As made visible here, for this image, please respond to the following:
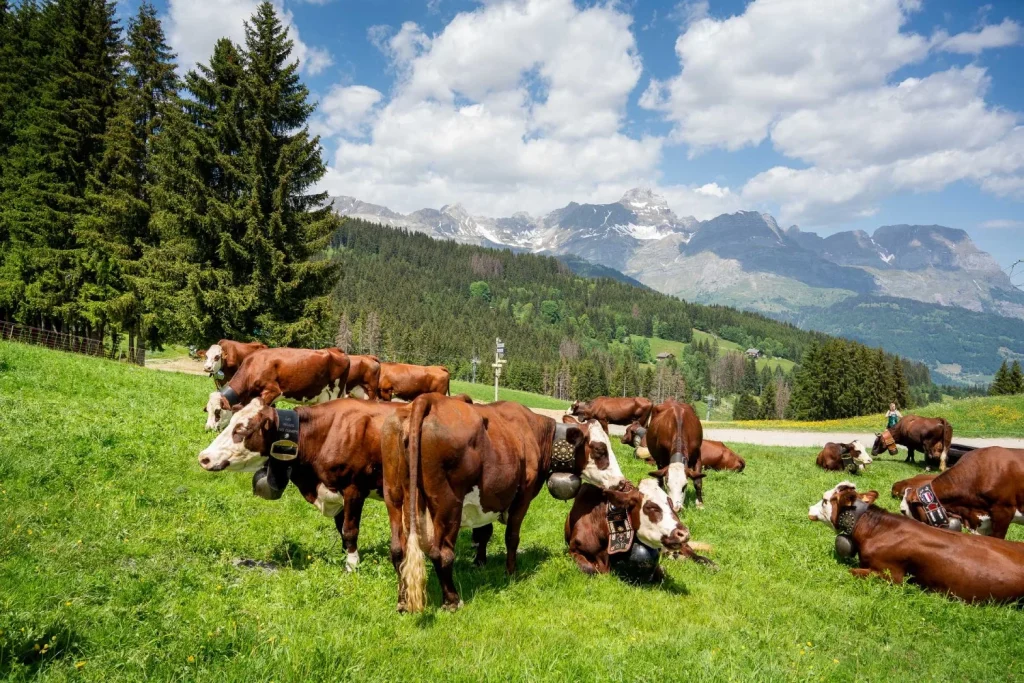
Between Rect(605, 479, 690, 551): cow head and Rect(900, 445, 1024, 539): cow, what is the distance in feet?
21.4

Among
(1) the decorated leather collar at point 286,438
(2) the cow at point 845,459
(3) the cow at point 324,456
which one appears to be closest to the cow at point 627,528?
(3) the cow at point 324,456

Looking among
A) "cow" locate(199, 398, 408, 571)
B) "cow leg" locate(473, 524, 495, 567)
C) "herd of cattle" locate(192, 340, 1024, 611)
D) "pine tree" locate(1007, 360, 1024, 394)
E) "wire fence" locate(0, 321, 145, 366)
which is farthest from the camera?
"pine tree" locate(1007, 360, 1024, 394)

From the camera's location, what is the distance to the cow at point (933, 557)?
24.2 ft

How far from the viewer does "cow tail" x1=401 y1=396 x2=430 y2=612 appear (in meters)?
5.55

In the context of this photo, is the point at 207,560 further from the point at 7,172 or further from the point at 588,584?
the point at 7,172

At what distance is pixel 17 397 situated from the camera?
36.2 feet

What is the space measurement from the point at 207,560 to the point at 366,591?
2.01 m

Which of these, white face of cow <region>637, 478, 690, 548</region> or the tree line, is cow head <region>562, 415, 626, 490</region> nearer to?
white face of cow <region>637, 478, 690, 548</region>

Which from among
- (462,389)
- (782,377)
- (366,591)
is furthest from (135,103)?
(782,377)

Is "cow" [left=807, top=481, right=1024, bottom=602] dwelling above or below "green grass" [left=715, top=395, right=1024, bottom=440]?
below

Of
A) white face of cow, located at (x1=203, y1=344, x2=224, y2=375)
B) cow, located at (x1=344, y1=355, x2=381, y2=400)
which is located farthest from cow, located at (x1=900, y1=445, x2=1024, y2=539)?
white face of cow, located at (x1=203, y1=344, x2=224, y2=375)

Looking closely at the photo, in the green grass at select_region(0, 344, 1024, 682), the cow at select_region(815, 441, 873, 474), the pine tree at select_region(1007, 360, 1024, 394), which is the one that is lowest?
the green grass at select_region(0, 344, 1024, 682)

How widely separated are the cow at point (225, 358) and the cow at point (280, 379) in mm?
915

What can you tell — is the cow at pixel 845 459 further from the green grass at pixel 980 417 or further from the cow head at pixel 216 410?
the cow head at pixel 216 410
